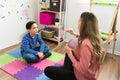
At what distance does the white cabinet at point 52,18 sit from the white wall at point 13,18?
0.24 metres

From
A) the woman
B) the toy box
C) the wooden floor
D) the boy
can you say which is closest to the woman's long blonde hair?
the woman

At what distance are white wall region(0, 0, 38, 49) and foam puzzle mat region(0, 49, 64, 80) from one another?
1.41ft

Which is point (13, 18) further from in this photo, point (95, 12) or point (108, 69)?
point (108, 69)

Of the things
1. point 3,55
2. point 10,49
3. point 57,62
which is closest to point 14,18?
point 10,49

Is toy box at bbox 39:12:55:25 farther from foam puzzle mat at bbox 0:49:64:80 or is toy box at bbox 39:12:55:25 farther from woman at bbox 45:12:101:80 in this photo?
woman at bbox 45:12:101:80

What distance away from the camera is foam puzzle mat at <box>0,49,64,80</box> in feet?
6.42

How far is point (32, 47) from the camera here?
241 cm

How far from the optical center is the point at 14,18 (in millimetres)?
2922

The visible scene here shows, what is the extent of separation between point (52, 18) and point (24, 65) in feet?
4.65

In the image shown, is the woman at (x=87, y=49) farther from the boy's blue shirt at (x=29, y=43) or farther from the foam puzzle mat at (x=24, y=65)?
the boy's blue shirt at (x=29, y=43)

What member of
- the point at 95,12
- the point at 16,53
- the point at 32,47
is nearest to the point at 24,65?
the point at 32,47

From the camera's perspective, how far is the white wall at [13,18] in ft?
8.93

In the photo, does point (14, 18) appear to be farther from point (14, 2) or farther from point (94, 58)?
point (94, 58)

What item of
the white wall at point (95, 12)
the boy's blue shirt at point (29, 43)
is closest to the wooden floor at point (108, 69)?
the white wall at point (95, 12)
